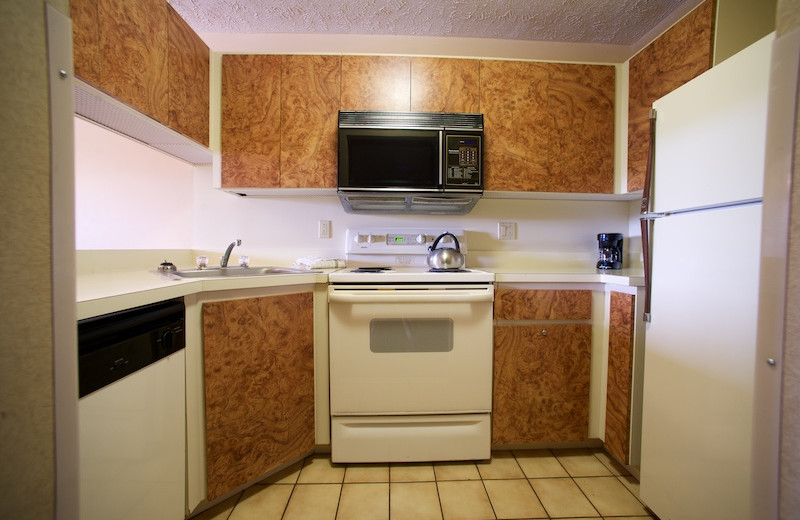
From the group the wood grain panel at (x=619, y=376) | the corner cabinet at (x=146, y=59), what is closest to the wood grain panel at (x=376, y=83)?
the corner cabinet at (x=146, y=59)

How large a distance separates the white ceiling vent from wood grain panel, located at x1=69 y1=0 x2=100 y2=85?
0.04 m

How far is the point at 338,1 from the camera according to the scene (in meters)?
1.55

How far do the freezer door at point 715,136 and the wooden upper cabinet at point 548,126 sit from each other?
1.63ft

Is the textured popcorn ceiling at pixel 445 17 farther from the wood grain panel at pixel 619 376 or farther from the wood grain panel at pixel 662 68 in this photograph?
the wood grain panel at pixel 619 376

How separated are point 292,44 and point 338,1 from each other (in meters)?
0.43

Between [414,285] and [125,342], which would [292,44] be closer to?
[414,285]

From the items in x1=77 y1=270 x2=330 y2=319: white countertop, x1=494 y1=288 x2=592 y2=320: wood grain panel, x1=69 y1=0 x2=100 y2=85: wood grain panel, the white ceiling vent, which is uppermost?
x1=69 y1=0 x2=100 y2=85: wood grain panel

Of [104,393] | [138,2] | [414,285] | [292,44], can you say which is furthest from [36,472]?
[292,44]

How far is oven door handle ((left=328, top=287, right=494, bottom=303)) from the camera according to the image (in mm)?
1302

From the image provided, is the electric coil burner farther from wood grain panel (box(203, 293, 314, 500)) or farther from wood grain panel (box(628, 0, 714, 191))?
wood grain panel (box(628, 0, 714, 191))

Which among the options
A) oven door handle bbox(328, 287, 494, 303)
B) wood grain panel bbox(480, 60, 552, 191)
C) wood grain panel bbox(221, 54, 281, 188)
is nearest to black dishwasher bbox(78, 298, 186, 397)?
oven door handle bbox(328, 287, 494, 303)

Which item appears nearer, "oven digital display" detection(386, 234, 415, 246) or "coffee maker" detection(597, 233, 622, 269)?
"coffee maker" detection(597, 233, 622, 269)

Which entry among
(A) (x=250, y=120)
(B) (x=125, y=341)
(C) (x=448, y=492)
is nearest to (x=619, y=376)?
(C) (x=448, y=492)

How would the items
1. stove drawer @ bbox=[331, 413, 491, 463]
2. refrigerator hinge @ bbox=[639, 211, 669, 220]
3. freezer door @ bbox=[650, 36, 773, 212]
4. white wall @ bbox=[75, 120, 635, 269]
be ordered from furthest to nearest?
white wall @ bbox=[75, 120, 635, 269], stove drawer @ bbox=[331, 413, 491, 463], refrigerator hinge @ bbox=[639, 211, 669, 220], freezer door @ bbox=[650, 36, 773, 212]
